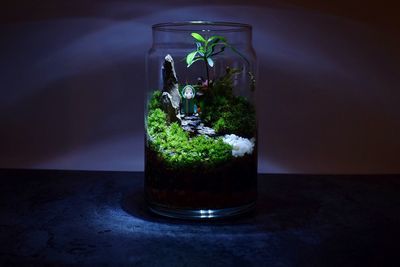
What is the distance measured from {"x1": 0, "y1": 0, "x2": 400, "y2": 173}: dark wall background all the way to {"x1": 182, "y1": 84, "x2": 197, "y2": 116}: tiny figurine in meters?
0.50

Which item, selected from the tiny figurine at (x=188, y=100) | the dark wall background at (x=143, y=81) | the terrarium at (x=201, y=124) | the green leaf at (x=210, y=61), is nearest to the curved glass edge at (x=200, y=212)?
the terrarium at (x=201, y=124)

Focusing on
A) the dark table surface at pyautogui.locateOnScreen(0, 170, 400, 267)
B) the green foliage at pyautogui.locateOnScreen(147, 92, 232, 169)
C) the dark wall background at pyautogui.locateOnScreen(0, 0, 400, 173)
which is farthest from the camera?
the dark wall background at pyautogui.locateOnScreen(0, 0, 400, 173)

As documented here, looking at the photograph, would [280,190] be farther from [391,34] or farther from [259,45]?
[391,34]

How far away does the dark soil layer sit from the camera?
1.18 metres

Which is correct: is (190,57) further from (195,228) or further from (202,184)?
(195,228)

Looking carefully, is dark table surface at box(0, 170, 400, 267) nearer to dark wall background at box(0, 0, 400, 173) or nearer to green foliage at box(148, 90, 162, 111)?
dark wall background at box(0, 0, 400, 173)

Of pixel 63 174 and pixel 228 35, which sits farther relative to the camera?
pixel 63 174

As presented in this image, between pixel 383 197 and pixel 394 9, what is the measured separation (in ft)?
2.08

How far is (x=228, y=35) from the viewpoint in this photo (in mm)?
1231

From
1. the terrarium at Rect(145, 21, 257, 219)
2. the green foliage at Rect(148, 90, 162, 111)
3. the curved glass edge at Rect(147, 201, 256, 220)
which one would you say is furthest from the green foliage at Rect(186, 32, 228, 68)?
the curved glass edge at Rect(147, 201, 256, 220)

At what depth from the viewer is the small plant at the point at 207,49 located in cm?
121

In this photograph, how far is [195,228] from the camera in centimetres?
117

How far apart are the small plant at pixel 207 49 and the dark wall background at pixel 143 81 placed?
1.40 feet

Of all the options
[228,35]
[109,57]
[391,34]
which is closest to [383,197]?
[391,34]
